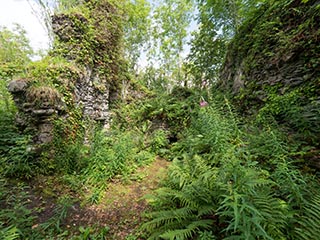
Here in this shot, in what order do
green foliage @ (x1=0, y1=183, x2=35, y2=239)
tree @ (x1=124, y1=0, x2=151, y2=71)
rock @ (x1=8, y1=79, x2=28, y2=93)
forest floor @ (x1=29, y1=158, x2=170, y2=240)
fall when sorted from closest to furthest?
green foliage @ (x1=0, y1=183, x2=35, y2=239) < forest floor @ (x1=29, y1=158, x2=170, y2=240) < rock @ (x1=8, y1=79, x2=28, y2=93) < tree @ (x1=124, y1=0, x2=151, y2=71)

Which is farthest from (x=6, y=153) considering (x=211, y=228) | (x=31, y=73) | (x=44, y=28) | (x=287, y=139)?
(x=287, y=139)

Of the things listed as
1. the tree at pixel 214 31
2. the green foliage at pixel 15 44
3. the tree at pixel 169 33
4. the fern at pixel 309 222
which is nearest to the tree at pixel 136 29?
the tree at pixel 169 33

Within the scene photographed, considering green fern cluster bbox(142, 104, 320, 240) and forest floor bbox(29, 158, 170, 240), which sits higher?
green fern cluster bbox(142, 104, 320, 240)

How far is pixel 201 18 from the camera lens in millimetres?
7730

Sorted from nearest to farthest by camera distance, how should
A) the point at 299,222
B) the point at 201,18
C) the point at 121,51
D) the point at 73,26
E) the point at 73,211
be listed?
the point at 299,222 → the point at 73,211 → the point at 73,26 → the point at 201,18 → the point at 121,51

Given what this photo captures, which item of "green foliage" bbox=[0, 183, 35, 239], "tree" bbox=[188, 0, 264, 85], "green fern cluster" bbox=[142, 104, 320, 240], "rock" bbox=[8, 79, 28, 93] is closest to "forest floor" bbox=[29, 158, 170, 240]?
"green foliage" bbox=[0, 183, 35, 239]

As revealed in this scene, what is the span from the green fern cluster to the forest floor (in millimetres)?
546

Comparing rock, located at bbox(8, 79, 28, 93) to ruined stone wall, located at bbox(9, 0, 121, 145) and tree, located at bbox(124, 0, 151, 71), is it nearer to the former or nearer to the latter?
ruined stone wall, located at bbox(9, 0, 121, 145)

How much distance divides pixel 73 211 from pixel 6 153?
2.31 metres

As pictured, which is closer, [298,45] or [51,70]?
[298,45]

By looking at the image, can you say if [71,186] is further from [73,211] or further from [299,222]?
[299,222]

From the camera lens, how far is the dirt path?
8.75 feet

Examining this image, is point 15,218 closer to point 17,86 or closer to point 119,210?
point 119,210

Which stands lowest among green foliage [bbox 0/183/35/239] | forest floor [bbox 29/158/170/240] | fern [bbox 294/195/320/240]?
green foliage [bbox 0/183/35/239]
